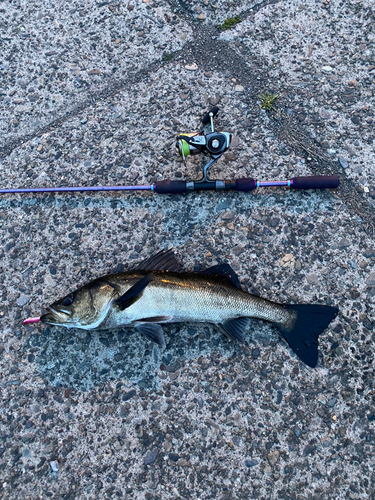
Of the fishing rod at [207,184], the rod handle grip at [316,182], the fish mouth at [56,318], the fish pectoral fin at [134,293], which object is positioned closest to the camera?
the fish pectoral fin at [134,293]

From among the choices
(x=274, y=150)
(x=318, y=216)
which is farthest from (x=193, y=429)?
(x=274, y=150)

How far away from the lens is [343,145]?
12.2 ft

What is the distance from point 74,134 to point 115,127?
0.42 metres

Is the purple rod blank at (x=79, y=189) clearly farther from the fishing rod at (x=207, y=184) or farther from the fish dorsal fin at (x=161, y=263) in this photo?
the fish dorsal fin at (x=161, y=263)

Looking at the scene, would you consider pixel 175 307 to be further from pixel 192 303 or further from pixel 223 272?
pixel 223 272

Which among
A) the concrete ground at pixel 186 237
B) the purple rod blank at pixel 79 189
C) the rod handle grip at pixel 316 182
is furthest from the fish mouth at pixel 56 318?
the rod handle grip at pixel 316 182

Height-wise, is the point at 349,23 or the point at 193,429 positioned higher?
the point at 349,23

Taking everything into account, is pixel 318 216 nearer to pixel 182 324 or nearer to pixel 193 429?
pixel 182 324

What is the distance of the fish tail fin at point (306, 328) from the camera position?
10.3ft

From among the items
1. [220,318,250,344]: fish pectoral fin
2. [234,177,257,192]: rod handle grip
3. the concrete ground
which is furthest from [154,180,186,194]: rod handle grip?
[220,318,250,344]: fish pectoral fin

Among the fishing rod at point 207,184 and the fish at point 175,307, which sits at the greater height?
the fishing rod at point 207,184

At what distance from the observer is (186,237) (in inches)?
137

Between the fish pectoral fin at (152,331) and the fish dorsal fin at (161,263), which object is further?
the fish dorsal fin at (161,263)

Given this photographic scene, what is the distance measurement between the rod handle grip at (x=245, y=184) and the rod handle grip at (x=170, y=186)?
49 centimetres
